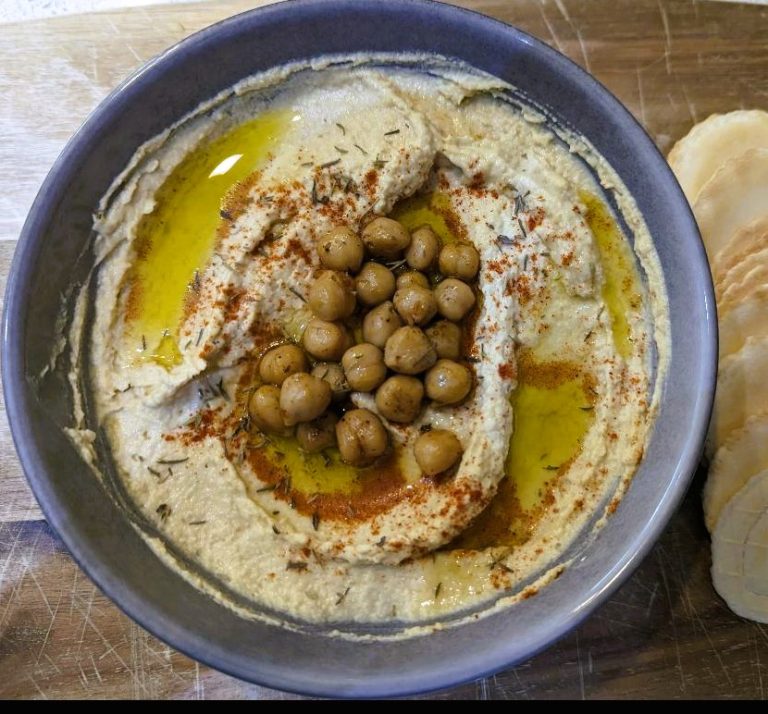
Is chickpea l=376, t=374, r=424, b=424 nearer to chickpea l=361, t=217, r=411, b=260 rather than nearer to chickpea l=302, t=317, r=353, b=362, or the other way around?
chickpea l=302, t=317, r=353, b=362

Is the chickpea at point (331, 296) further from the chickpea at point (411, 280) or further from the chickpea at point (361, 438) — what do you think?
the chickpea at point (361, 438)

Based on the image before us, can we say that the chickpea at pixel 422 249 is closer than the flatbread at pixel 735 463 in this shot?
No

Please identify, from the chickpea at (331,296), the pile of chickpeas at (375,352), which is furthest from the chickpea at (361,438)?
the chickpea at (331,296)

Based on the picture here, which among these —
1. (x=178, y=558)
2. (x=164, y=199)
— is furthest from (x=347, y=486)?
(x=164, y=199)

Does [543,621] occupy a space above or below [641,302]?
below

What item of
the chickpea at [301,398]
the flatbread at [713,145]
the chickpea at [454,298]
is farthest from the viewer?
the flatbread at [713,145]

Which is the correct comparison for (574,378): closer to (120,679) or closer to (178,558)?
(178,558)
